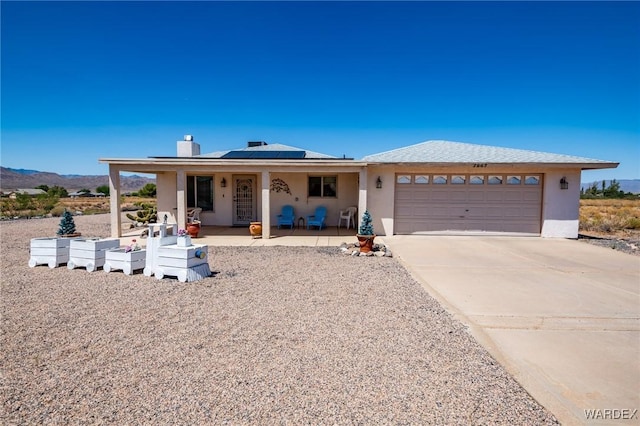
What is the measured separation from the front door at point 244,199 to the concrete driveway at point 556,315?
23.9 ft

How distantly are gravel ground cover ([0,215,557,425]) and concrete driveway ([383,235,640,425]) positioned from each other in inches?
13.0

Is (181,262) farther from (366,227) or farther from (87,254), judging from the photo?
(366,227)

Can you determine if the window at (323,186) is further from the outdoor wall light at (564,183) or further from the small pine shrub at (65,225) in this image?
the small pine shrub at (65,225)

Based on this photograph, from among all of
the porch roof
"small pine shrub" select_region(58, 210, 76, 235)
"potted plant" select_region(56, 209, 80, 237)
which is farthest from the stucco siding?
"small pine shrub" select_region(58, 210, 76, 235)

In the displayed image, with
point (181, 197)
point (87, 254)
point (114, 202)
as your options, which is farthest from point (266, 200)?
point (87, 254)

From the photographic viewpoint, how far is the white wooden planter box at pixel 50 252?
Answer: 778 centimetres

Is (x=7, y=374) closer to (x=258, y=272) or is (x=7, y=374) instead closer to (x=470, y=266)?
(x=258, y=272)

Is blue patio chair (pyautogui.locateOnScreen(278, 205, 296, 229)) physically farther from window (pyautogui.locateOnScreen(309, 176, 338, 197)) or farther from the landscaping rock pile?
the landscaping rock pile

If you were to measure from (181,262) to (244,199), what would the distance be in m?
8.34

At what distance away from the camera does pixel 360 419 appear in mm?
2648

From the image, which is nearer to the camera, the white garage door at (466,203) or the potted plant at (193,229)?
the potted plant at (193,229)

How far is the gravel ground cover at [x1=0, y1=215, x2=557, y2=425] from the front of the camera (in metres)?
2.75

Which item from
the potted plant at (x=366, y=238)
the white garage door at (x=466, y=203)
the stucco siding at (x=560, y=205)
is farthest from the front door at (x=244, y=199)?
the stucco siding at (x=560, y=205)

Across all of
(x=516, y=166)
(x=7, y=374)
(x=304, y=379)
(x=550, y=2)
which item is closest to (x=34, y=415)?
(x=7, y=374)
